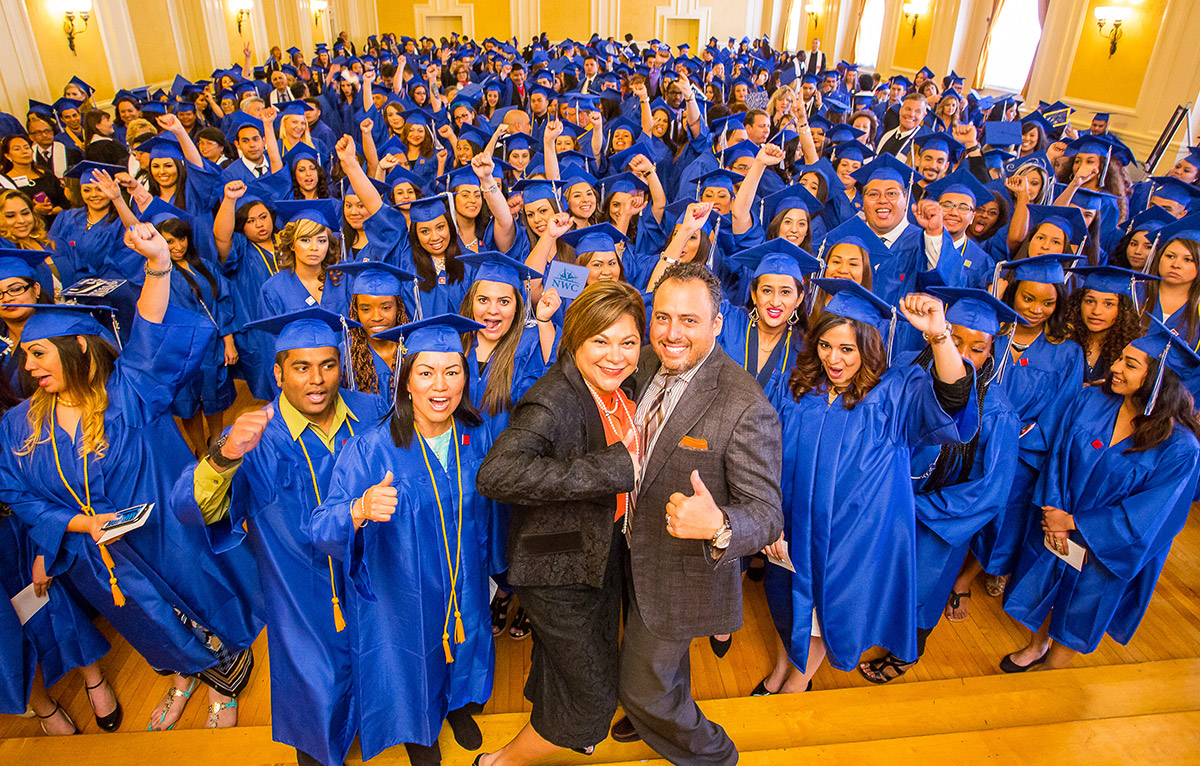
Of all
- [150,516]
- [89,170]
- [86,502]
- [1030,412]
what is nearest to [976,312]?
[1030,412]

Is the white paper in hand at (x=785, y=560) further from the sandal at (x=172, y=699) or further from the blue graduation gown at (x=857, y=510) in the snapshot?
the sandal at (x=172, y=699)

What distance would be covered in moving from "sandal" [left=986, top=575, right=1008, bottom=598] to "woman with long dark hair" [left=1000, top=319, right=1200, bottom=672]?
329mm

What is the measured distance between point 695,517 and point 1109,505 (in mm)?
1962

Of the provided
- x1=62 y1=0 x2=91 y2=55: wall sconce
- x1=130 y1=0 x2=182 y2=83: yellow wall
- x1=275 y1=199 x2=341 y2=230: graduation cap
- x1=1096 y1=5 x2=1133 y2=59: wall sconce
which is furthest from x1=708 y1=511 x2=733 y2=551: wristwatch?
x1=130 y1=0 x2=182 y2=83: yellow wall

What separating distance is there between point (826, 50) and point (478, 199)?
1989cm

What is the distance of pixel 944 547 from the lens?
257 centimetres

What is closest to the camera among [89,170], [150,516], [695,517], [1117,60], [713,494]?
[695,517]

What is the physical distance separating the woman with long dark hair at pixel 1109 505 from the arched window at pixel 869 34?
19249mm

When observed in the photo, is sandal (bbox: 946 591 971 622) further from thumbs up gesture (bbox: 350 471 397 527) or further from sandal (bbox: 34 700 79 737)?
sandal (bbox: 34 700 79 737)

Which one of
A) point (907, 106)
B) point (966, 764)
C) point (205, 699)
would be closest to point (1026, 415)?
point (966, 764)

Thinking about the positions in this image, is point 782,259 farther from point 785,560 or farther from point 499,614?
point 499,614

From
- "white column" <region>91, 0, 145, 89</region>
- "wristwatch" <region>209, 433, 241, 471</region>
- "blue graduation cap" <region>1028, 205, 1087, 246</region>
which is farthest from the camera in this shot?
"white column" <region>91, 0, 145, 89</region>

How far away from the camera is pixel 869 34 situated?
19.2 meters

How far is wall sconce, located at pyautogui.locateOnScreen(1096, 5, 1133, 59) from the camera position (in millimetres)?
9023
